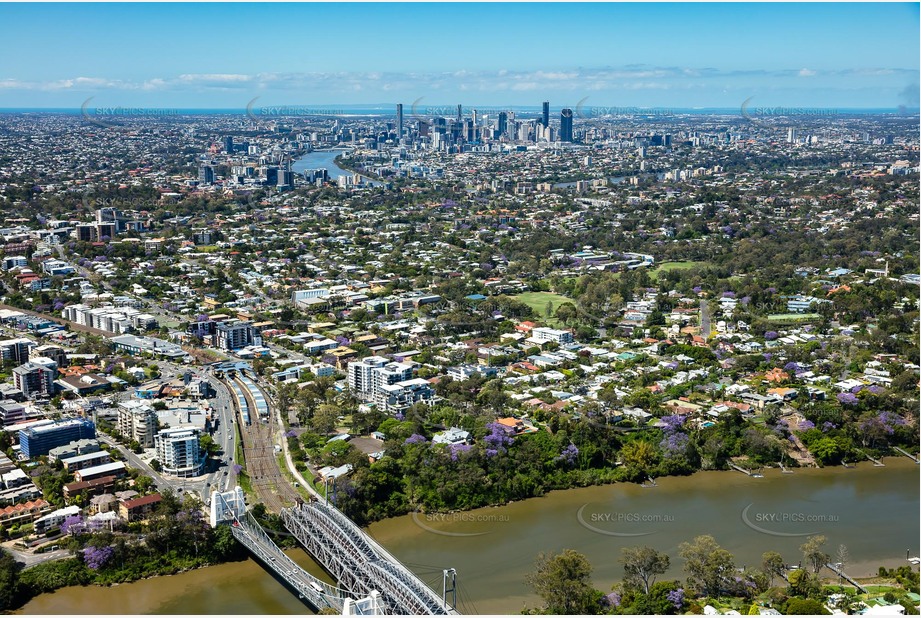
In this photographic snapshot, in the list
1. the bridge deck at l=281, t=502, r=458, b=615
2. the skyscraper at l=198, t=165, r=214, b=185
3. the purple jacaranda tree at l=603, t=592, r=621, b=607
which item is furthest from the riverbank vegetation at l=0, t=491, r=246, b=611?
the skyscraper at l=198, t=165, r=214, b=185

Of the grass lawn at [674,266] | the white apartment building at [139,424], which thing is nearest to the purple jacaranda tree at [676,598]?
the white apartment building at [139,424]

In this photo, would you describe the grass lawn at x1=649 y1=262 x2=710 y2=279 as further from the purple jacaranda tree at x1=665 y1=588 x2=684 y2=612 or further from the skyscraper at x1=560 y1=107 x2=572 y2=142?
the skyscraper at x1=560 y1=107 x2=572 y2=142

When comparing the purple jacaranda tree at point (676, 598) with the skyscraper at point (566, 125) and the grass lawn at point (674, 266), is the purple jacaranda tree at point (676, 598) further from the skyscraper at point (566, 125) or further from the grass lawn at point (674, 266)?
the skyscraper at point (566, 125)

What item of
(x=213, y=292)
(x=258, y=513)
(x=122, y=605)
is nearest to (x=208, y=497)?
(x=258, y=513)

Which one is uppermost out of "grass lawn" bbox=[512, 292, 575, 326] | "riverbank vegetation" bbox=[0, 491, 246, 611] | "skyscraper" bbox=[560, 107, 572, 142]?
"skyscraper" bbox=[560, 107, 572, 142]

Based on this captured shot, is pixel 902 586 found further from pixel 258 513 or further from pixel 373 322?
pixel 373 322

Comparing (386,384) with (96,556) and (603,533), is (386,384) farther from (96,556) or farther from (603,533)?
(96,556)

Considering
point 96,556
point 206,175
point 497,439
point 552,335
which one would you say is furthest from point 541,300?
point 206,175
